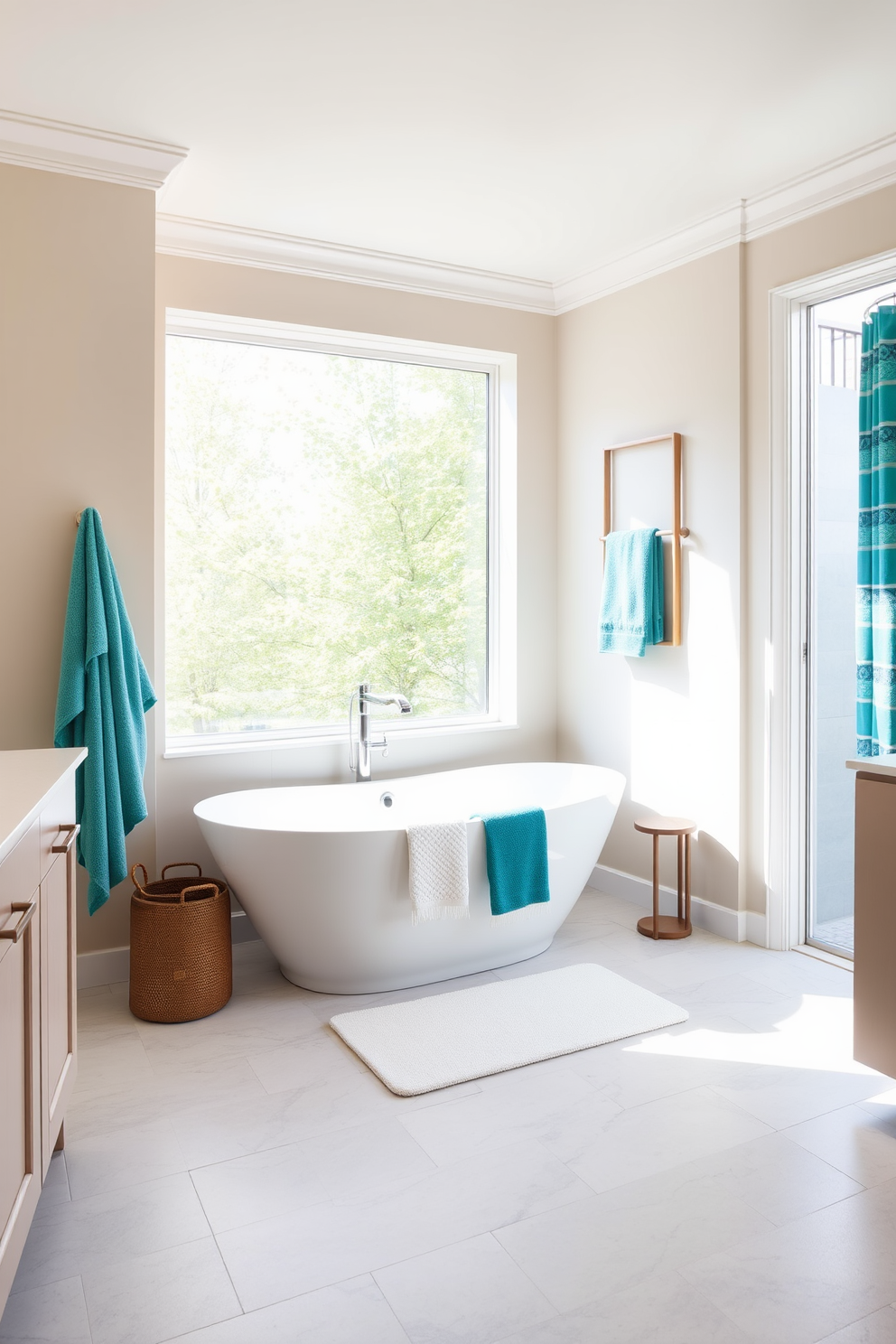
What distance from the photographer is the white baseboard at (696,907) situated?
353 centimetres

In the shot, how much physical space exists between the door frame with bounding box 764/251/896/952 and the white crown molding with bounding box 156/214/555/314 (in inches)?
49.4

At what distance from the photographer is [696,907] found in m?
3.72

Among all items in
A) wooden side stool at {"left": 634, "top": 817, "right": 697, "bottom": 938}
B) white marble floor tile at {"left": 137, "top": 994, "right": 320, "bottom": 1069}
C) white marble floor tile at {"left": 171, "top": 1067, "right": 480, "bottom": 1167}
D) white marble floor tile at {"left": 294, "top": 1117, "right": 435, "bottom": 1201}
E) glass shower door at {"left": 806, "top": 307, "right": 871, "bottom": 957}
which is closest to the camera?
white marble floor tile at {"left": 294, "top": 1117, "right": 435, "bottom": 1201}

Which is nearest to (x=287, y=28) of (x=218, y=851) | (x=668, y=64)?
(x=668, y=64)

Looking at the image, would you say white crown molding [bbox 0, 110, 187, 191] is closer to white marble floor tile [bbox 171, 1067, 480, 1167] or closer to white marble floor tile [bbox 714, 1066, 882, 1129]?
white marble floor tile [bbox 171, 1067, 480, 1167]

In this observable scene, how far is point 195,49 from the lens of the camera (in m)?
2.43

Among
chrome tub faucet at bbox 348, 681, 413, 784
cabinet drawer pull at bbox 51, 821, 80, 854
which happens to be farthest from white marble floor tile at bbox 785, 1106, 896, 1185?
chrome tub faucet at bbox 348, 681, 413, 784

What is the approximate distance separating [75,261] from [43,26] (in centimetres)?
75

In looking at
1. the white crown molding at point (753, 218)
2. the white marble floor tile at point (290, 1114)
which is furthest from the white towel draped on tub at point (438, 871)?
the white crown molding at point (753, 218)

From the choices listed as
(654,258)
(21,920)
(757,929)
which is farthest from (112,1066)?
(654,258)

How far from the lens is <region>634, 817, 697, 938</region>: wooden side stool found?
11.6 feet

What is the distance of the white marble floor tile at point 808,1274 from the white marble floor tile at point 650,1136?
294 mm

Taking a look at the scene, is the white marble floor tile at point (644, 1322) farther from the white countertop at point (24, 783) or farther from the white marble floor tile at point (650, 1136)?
the white countertop at point (24, 783)

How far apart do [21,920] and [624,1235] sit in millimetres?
1292
